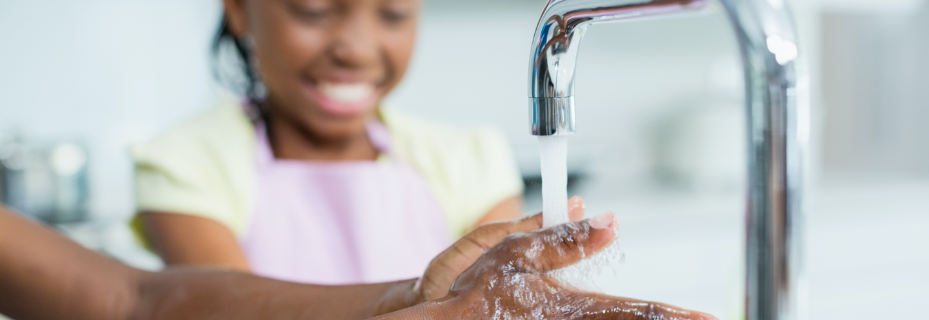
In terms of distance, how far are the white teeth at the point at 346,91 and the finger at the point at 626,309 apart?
447 millimetres

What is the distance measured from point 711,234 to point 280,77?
1167 millimetres

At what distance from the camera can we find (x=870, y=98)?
2.18 meters

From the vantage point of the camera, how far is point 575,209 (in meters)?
0.44

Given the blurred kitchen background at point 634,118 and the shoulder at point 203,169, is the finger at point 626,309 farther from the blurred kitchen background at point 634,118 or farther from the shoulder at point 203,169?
the blurred kitchen background at point 634,118

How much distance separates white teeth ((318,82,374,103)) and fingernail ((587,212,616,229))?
1.40 feet

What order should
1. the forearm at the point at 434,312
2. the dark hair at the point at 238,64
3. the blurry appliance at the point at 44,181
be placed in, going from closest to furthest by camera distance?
the forearm at the point at 434,312 < the dark hair at the point at 238,64 < the blurry appliance at the point at 44,181

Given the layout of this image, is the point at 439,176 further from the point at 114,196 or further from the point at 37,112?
the point at 37,112

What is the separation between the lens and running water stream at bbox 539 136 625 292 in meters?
0.38

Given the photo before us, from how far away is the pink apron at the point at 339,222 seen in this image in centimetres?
83

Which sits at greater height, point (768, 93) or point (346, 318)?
point (768, 93)

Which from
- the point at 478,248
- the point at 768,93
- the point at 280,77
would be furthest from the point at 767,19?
the point at 280,77

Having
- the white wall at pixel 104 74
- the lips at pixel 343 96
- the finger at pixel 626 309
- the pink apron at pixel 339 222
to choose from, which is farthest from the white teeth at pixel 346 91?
the white wall at pixel 104 74

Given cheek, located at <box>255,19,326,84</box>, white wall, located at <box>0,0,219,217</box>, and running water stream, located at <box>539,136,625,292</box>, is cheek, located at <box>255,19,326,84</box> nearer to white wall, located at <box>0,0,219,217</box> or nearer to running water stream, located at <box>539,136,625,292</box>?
running water stream, located at <box>539,136,625,292</box>

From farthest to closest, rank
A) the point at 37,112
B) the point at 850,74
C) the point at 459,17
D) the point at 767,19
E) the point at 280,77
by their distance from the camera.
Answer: the point at 850,74 < the point at 459,17 < the point at 37,112 < the point at 280,77 < the point at 767,19
